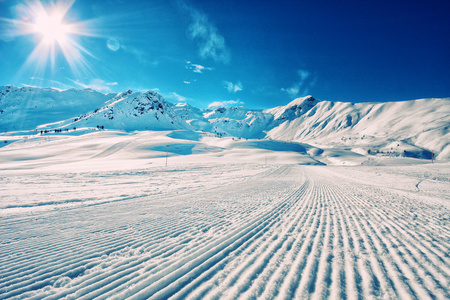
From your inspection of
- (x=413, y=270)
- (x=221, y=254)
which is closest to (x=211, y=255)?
(x=221, y=254)

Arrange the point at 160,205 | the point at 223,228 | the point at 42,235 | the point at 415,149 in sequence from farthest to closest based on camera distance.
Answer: the point at 415,149, the point at 160,205, the point at 223,228, the point at 42,235

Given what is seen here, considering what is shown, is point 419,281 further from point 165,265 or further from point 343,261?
point 165,265

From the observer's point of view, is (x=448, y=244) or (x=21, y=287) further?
(x=448, y=244)

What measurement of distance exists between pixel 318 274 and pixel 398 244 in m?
3.12

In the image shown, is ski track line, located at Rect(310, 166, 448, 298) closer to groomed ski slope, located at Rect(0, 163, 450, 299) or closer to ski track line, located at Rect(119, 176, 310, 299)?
groomed ski slope, located at Rect(0, 163, 450, 299)

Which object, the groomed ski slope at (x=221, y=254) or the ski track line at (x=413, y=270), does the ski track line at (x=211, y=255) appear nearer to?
the groomed ski slope at (x=221, y=254)

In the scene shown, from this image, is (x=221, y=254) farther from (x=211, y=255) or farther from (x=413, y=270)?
(x=413, y=270)

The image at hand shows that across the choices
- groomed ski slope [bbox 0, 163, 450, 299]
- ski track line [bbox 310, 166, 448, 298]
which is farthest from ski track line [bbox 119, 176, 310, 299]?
ski track line [bbox 310, 166, 448, 298]

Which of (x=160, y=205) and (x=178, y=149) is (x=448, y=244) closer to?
(x=160, y=205)

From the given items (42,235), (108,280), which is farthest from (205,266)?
(42,235)

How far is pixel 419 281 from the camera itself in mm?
3322

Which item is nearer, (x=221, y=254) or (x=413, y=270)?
(x=413, y=270)

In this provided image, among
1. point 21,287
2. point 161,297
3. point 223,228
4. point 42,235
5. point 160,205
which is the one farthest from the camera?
point 160,205

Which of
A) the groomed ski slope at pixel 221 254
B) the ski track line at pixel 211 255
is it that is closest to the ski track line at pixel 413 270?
the groomed ski slope at pixel 221 254
